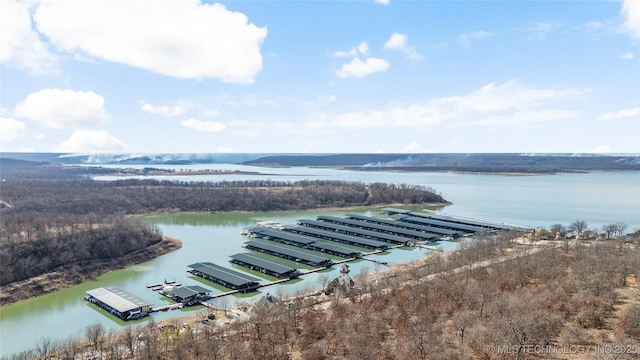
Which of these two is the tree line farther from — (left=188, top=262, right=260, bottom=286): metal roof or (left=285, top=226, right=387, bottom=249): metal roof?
(left=285, top=226, right=387, bottom=249): metal roof

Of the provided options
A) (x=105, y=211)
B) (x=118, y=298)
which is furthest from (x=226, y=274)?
(x=105, y=211)

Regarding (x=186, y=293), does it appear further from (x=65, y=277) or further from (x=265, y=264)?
(x=65, y=277)

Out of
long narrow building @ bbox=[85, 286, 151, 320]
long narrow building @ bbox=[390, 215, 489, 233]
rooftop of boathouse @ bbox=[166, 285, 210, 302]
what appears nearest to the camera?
long narrow building @ bbox=[85, 286, 151, 320]

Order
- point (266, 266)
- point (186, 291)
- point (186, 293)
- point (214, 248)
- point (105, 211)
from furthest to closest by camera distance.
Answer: point (105, 211) < point (214, 248) < point (266, 266) < point (186, 291) < point (186, 293)

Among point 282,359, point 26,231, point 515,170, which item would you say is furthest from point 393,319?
point 515,170

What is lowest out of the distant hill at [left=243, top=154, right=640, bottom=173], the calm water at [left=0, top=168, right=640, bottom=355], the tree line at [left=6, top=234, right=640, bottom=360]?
the calm water at [left=0, top=168, right=640, bottom=355]

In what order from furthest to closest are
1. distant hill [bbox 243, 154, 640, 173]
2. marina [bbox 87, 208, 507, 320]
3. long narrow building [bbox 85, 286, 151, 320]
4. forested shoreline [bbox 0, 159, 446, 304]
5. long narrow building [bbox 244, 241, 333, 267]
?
distant hill [bbox 243, 154, 640, 173] < long narrow building [bbox 244, 241, 333, 267] < forested shoreline [bbox 0, 159, 446, 304] < marina [bbox 87, 208, 507, 320] < long narrow building [bbox 85, 286, 151, 320]

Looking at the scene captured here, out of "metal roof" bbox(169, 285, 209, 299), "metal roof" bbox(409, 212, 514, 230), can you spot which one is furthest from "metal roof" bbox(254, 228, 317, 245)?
"metal roof" bbox(409, 212, 514, 230)

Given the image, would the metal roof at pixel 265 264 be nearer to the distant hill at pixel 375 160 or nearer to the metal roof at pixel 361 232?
the metal roof at pixel 361 232
